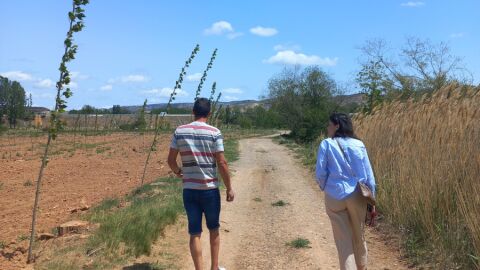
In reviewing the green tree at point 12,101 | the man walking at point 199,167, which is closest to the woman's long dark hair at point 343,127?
the man walking at point 199,167

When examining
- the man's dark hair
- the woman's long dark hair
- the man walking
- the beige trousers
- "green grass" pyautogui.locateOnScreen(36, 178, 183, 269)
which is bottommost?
"green grass" pyautogui.locateOnScreen(36, 178, 183, 269)

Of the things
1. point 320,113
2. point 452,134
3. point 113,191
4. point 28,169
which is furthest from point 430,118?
point 320,113

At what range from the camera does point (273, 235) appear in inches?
323

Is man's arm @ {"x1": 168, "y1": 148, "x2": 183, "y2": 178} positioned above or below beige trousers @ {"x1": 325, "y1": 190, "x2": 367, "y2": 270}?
above

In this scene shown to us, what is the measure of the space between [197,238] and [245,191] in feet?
24.4

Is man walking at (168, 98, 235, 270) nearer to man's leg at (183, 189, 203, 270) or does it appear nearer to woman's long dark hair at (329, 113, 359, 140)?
man's leg at (183, 189, 203, 270)

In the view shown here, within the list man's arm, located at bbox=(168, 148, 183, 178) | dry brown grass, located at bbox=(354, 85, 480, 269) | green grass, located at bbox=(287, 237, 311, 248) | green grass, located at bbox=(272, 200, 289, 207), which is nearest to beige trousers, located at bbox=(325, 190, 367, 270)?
dry brown grass, located at bbox=(354, 85, 480, 269)

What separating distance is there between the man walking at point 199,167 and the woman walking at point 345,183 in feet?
3.79

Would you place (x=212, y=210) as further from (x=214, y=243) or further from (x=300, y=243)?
(x=300, y=243)

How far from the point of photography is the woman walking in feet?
17.2

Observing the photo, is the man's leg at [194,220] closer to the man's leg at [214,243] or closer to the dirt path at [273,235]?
the man's leg at [214,243]

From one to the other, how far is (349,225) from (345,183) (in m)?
0.52

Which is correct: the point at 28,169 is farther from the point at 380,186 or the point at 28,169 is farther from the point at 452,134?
the point at 452,134

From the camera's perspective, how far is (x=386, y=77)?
2542 cm
